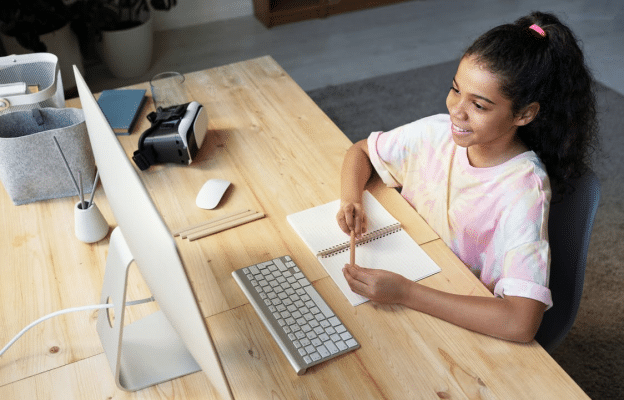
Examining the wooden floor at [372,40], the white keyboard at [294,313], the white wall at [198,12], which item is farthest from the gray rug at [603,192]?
the white wall at [198,12]

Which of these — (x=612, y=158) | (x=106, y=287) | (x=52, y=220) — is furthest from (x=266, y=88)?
(x=612, y=158)

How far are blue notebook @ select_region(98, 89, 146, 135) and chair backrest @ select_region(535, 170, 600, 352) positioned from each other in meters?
1.11

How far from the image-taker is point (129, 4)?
A: 3.32m

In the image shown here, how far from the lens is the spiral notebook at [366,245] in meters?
1.14

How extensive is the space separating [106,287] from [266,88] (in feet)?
3.18

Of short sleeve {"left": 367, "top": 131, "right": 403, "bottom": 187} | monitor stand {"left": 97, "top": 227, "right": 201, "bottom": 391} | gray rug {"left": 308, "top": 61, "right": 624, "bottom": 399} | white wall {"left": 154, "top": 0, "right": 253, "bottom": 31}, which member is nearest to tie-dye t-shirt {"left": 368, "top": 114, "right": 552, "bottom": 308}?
short sleeve {"left": 367, "top": 131, "right": 403, "bottom": 187}

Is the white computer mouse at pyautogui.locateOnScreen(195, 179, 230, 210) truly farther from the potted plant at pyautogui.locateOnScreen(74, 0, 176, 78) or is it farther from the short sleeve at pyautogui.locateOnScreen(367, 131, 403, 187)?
the potted plant at pyautogui.locateOnScreen(74, 0, 176, 78)

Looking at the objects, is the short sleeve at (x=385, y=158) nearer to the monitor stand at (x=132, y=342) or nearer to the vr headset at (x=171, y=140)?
the vr headset at (x=171, y=140)

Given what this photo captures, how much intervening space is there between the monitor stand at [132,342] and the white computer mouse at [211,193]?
32cm

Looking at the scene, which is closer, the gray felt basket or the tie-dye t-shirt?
the tie-dye t-shirt

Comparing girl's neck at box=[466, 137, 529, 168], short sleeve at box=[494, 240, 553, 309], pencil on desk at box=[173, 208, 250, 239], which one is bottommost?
pencil on desk at box=[173, 208, 250, 239]

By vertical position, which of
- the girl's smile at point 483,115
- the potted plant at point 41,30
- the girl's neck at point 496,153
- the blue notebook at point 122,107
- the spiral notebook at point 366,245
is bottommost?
the potted plant at point 41,30

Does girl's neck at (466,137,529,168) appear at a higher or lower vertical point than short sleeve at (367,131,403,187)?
higher

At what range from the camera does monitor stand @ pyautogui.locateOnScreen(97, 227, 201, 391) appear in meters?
0.94
